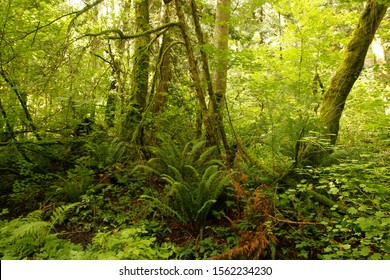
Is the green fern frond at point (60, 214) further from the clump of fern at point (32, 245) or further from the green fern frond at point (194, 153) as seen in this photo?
the green fern frond at point (194, 153)

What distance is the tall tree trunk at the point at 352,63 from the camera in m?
4.54

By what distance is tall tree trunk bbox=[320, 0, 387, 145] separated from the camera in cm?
454

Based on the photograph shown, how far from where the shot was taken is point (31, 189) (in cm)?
459

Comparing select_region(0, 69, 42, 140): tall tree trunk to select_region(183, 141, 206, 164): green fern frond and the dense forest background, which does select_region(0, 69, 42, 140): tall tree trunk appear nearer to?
the dense forest background

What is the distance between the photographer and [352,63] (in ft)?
15.3

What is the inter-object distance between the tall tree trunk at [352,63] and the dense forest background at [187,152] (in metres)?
0.02

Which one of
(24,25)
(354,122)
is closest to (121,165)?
(24,25)


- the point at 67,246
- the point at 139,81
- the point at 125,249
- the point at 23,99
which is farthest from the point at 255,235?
the point at 23,99

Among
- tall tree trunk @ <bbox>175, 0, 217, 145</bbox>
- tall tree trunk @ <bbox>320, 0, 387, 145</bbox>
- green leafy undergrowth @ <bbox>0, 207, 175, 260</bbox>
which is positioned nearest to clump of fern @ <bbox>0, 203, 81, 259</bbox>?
green leafy undergrowth @ <bbox>0, 207, 175, 260</bbox>

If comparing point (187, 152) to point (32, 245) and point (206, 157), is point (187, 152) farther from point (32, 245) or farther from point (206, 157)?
point (32, 245)

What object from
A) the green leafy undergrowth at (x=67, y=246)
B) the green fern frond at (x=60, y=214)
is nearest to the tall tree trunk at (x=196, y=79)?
the green leafy undergrowth at (x=67, y=246)

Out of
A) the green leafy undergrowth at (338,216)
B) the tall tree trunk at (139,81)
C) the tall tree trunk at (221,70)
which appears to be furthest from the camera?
the tall tree trunk at (139,81)

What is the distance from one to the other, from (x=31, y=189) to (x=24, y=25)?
275 cm
